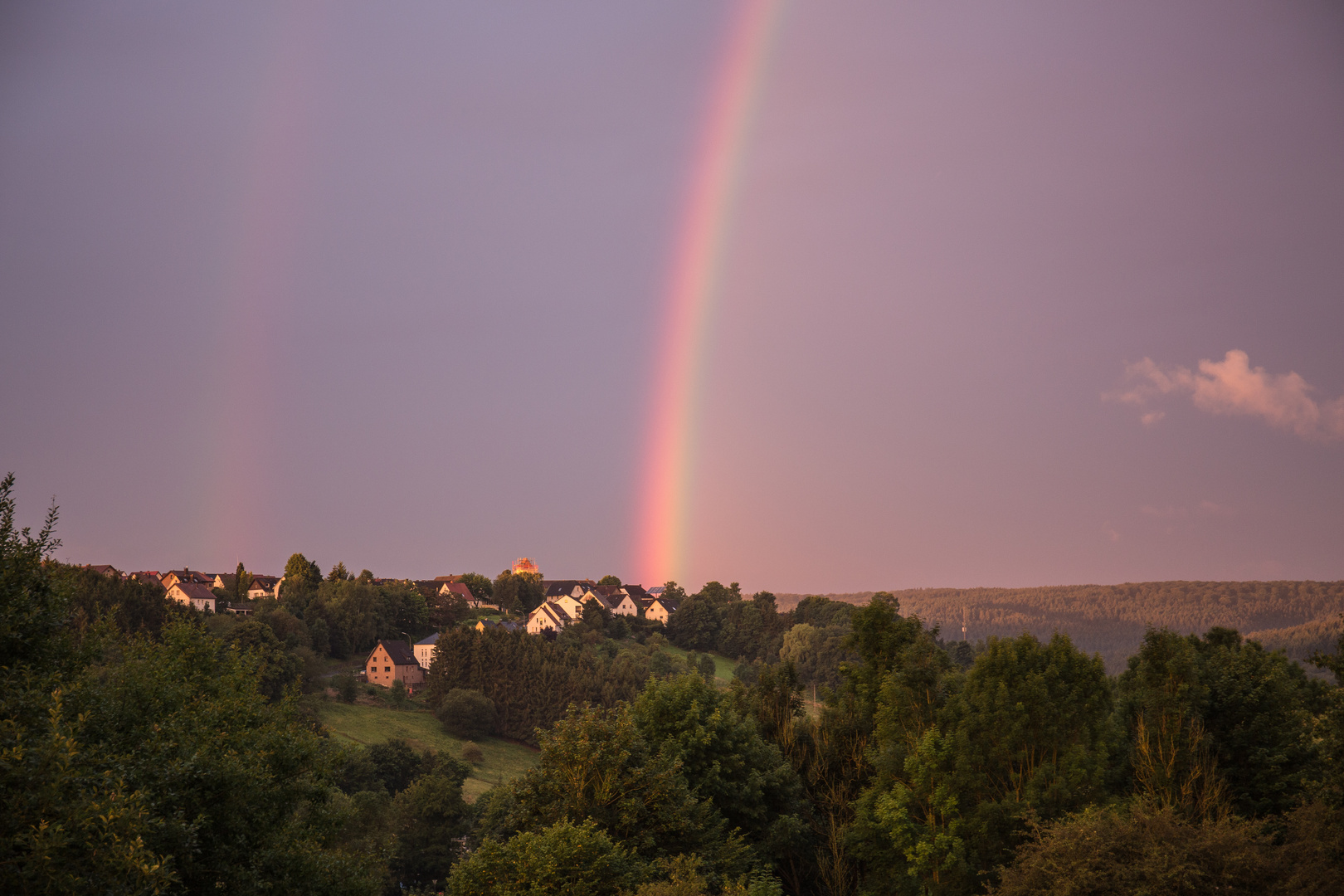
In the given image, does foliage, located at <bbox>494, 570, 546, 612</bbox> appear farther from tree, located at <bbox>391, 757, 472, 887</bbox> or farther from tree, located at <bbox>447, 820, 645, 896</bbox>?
tree, located at <bbox>447, 820, 645, 896</bbox>

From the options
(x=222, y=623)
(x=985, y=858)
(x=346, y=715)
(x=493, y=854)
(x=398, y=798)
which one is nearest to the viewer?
(x=493, y=854)

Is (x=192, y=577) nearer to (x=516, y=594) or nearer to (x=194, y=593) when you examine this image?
(x=194, y=593)

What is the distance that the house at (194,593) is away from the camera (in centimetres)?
14438

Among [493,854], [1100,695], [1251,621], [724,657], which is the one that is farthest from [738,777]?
[1251,621]

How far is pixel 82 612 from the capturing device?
101m

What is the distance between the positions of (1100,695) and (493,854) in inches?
1320

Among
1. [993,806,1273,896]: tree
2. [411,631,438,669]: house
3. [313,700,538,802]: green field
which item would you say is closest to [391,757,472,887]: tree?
[313,700,538,802]: green field

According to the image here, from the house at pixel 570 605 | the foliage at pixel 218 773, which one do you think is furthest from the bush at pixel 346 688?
the foliage at pixel 218 773

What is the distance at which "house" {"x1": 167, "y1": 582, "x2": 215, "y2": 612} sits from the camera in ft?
474

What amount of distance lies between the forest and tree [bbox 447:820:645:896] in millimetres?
99

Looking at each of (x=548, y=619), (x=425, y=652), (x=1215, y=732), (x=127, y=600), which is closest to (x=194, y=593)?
(x=127, y=600)

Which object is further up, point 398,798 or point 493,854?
point 493,854

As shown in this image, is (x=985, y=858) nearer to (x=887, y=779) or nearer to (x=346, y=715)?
(x=887, y=779)

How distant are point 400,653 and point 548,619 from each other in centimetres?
4045
